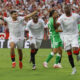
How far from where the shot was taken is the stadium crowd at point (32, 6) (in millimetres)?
28422

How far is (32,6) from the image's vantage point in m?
30.0

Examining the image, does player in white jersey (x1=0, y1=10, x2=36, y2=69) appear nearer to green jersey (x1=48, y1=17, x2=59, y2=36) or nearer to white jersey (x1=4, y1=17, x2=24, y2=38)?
white jersey (x1=4, y1=17, x2=24, y2=38)

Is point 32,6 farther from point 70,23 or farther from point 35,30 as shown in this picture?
point 70,23

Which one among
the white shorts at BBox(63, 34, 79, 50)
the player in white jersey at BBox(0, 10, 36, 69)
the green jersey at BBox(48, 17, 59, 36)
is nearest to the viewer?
the white shorts at BBox(63, 34, 79, 50)

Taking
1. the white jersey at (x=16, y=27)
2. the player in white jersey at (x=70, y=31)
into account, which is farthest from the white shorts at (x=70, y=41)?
the white jersey at (x=16, y=27)

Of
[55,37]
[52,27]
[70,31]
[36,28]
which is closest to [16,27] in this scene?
[36,28]

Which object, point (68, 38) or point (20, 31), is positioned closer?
point (68, 38)

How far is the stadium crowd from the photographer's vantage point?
28422 mm

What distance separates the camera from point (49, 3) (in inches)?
1185

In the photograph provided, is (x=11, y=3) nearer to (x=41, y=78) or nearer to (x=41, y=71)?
(x=41, y=71)

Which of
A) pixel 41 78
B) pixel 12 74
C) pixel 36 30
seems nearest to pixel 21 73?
pixel 12 74

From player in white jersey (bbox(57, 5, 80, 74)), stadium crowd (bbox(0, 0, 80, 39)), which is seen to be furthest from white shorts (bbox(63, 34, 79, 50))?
stadium crowd (bbox(0, 0, 80, 39))

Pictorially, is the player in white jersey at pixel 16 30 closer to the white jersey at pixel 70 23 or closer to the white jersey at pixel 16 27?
the white jersey at pixel 16 27

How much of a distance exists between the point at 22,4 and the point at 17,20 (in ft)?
53.6
